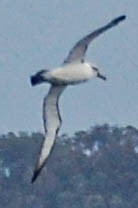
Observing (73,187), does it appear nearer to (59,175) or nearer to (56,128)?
(59,175)

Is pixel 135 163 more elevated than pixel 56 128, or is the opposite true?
pixel 56 128

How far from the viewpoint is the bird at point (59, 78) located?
64.9 ft

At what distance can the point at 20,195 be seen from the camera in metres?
52.0

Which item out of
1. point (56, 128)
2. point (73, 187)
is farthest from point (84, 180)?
point (56, 128)

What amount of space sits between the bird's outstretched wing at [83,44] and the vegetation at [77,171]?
28.0 metres

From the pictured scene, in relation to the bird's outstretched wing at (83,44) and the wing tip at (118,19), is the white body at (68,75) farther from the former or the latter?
the wing tip at (118,19)

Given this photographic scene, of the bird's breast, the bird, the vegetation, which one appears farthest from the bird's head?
the vegetation

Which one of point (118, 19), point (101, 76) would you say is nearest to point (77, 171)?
point (101, 76)

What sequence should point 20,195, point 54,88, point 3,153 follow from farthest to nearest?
point 3,153 < point 20,195 < point 54,88

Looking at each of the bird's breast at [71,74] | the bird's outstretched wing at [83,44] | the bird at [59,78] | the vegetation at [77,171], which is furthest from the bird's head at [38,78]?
the vegetation at [77,171]

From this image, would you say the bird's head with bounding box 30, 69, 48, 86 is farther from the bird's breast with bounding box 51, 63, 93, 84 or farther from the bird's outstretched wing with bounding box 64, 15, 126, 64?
the bird's outstretched wing with bounding box 64, 15, 126, 64

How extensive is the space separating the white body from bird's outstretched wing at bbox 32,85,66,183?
584mm

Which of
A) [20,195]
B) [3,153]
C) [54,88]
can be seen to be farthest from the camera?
[3,153]

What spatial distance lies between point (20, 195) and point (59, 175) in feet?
7.63
